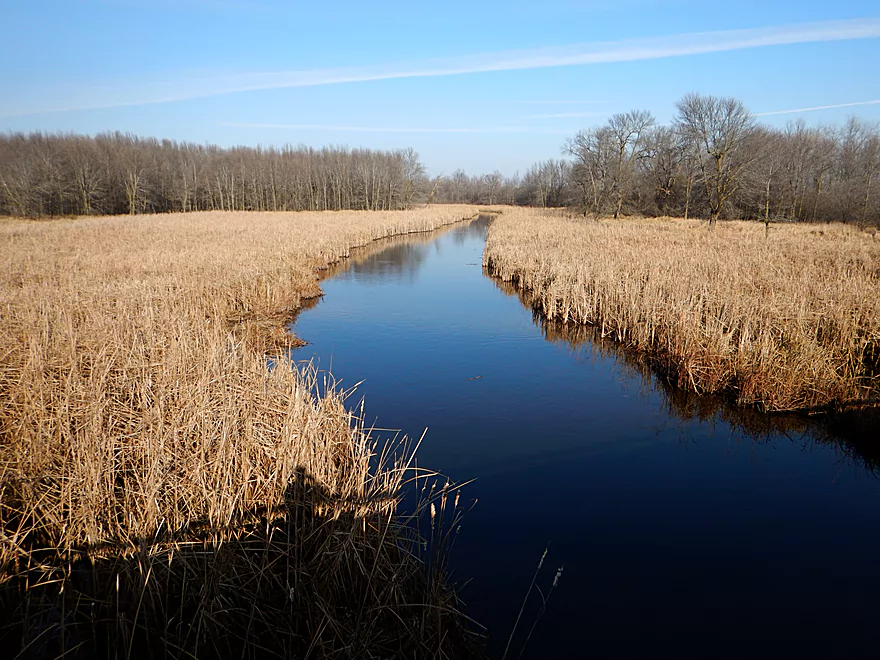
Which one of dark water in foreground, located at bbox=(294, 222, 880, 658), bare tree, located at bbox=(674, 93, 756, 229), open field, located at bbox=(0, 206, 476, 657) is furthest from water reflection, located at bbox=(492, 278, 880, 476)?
bare tree, located at bbox=(674, 93, 756, 229)

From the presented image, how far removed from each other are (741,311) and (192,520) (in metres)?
8.65

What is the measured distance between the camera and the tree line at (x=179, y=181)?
154 ft

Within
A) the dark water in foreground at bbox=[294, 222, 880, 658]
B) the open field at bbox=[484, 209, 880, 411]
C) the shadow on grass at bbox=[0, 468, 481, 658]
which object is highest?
the open field at bbox=[484, 209, 880, 411]

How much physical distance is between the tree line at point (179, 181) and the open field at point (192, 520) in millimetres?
53115

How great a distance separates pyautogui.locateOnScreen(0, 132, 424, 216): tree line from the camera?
4697cm

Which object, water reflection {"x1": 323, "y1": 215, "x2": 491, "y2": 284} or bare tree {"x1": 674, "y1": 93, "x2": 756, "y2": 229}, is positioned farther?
bare tree {"x1": 674, "y1": 93, "x2": 756, "y2": 229}

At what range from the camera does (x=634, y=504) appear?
474cm

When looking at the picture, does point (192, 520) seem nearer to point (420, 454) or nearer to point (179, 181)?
point (420, 454)

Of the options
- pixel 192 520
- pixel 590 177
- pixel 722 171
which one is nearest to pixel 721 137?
pixel 722 171

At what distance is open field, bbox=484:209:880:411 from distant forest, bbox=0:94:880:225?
51.4 feet

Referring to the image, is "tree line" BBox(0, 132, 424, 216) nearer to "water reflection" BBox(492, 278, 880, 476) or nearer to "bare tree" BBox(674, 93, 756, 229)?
"bare tree" BBox(674, 93, 756, 229)

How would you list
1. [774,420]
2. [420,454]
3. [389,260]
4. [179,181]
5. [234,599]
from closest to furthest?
[234,599], [420,454], [774,420], [389,260], [179,181]

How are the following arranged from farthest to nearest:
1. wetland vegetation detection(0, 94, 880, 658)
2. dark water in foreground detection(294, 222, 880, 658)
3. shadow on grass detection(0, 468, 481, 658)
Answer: dark water in foreground detection(294, 222, 880, 658) < wetland vegetation detection(0, 94, 880, 658) < shadow on grass detection(0, 468, 481, 658)

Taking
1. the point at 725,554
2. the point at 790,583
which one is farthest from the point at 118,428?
the point at 790,583
